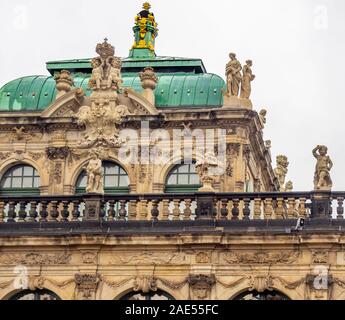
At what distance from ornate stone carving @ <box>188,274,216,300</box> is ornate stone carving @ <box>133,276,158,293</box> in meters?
0.99

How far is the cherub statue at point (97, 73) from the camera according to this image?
48.1 meters

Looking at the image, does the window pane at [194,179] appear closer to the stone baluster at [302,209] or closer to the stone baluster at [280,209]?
the stone baluster at [280,209]

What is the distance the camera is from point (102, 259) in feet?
137

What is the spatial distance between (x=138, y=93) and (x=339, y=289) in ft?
35.7

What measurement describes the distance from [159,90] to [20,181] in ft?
17.3

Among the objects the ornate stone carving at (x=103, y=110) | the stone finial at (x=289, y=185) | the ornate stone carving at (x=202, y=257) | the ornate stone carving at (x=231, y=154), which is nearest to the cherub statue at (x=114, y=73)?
the ornate stone carving at (x=103, y=110)

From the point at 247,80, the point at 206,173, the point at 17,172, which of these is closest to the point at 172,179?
the point at 247,80

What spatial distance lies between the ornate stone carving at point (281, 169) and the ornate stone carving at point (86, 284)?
16321 mm

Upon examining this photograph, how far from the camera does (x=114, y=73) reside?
4831cm

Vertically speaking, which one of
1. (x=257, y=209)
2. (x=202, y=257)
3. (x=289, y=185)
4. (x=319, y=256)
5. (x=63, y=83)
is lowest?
(x=319, y=256)

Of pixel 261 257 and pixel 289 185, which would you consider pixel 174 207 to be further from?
pixel 289 185
